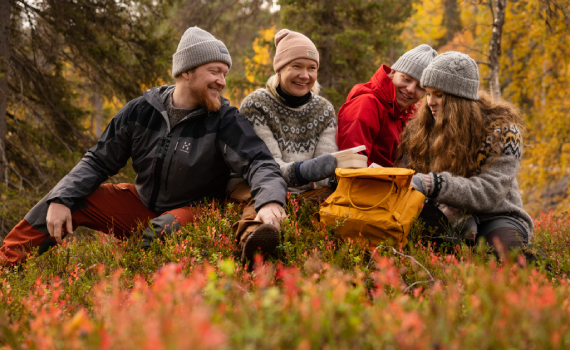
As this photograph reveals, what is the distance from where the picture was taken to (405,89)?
16.5 feet

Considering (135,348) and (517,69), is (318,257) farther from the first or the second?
(517,69)

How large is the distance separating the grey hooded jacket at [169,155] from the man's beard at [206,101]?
74 millimetres

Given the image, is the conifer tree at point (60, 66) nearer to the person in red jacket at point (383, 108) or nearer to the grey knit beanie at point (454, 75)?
the person in red jacket at point (383, 108)

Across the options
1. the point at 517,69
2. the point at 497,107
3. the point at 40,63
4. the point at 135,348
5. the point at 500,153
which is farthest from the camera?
the point at 517,69

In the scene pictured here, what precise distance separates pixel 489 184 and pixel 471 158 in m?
0.33

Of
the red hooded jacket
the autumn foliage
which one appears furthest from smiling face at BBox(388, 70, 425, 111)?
the autumn foliage

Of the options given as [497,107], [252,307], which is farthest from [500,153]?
[252,307]

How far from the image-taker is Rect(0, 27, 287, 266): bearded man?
419 cm

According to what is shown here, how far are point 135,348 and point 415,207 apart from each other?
283 cm

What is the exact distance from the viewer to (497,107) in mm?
4234

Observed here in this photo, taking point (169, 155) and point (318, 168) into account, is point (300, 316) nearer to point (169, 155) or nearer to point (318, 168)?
point (318, 168)

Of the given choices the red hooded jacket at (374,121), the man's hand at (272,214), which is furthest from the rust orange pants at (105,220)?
the red hooded jacket at (374,121)

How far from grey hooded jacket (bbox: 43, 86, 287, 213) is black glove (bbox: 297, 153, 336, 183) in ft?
1.02

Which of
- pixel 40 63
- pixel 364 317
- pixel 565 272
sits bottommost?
pixel 565 272
